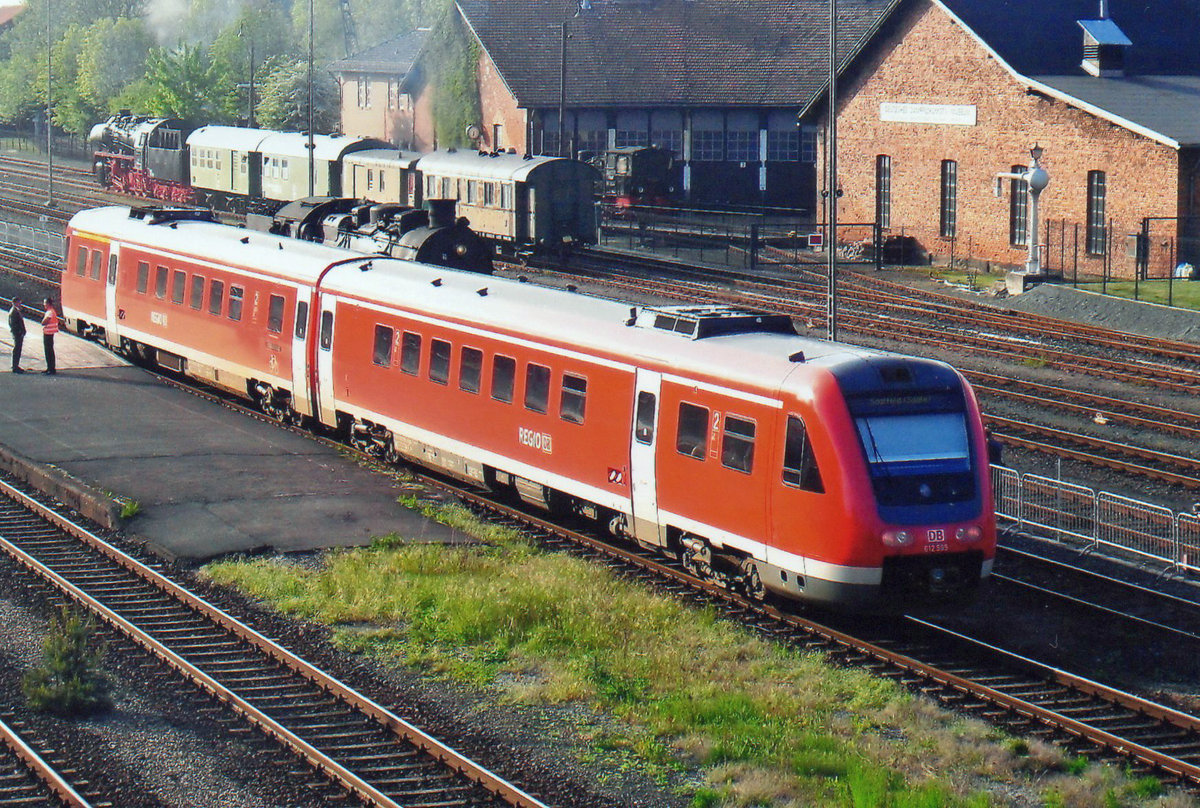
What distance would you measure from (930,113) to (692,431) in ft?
113

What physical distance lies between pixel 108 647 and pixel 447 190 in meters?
37.3

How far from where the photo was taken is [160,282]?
2967cm

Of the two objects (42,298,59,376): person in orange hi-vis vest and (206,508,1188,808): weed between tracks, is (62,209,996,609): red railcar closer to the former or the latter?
(206,508,1188,808): weed between tracks

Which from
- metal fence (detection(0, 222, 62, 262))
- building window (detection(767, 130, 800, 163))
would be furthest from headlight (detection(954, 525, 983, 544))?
building window (detection(767, 130, 800, 163))

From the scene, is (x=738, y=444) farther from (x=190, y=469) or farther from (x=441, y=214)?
(x=441, y=214)

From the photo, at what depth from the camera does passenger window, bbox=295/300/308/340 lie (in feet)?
80.8

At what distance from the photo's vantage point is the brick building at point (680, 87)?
2598 inches

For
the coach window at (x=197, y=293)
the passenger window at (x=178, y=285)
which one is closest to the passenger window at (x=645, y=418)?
the coach window at (x=197, y=293)

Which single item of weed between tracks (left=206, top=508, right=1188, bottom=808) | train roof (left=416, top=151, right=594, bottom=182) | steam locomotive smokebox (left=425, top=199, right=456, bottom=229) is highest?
train roof (left=416, top=151, right=594, bottom=182)

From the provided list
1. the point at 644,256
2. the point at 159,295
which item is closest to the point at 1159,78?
the point at 644,256

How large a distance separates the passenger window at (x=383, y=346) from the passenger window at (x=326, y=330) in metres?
1.38

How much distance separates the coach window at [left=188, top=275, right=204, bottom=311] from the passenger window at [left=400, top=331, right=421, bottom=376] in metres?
7.29

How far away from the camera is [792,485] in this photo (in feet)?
49.0

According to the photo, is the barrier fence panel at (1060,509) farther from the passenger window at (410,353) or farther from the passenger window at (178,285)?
the passenger window at (178,285)
